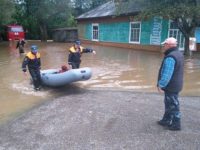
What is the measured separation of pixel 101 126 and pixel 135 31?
1794 centimetres

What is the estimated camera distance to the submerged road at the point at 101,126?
5.54 m

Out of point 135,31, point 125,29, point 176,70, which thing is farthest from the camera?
point 125,29

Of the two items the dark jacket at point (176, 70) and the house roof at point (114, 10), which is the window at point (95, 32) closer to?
the house roof at point (114, 10)

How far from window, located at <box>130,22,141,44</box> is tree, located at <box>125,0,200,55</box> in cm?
442

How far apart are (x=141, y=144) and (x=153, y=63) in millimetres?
10653

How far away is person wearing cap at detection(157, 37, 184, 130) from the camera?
5.76m

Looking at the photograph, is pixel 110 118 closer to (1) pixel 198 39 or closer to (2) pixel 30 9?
(1) pixel 198 39

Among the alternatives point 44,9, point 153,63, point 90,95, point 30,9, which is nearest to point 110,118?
point 90,95

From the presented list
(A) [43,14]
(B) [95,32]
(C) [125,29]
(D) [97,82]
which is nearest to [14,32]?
(A) [43,14]

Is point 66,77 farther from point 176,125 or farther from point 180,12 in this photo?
point 180,12

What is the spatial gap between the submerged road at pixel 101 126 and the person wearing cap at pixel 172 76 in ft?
1.02

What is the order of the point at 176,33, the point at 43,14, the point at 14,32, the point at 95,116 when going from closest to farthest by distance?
the point at 95,116, the point at 176,33, the point at 14,32, the point at 43,14

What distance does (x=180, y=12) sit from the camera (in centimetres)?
1630

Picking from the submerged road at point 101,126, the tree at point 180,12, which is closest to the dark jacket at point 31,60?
the submerged road at point 101,126
